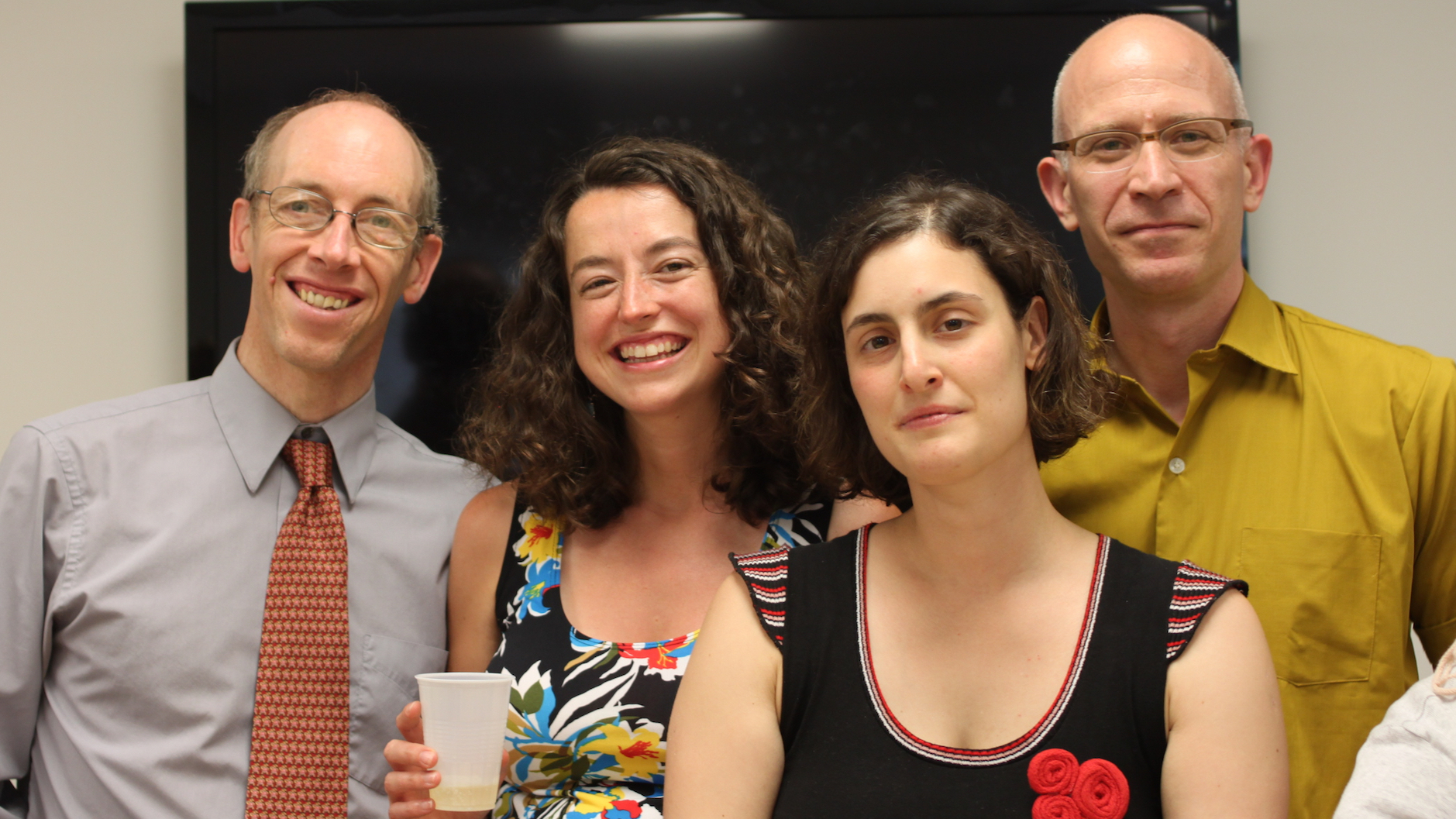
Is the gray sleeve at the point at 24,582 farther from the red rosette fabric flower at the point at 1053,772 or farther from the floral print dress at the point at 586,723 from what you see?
the red rosette fabric flower at the point at 1053,772

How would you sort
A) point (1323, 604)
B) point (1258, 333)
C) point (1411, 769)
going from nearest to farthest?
point (1411, 769) < point (1323, 604) < point (1258, 333)

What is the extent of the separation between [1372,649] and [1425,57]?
184 centimetres

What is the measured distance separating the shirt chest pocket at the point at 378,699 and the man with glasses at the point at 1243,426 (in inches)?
43.3

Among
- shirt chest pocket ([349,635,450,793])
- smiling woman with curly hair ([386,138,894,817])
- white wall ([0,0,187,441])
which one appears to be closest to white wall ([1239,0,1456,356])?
smiling woman with curly hair ([386,138,894,817])

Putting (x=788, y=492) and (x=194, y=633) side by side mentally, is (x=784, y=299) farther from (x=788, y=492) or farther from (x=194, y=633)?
(x=194, y=633)

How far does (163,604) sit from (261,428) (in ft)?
1.06

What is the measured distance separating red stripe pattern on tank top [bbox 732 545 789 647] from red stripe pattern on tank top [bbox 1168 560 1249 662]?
47 cm

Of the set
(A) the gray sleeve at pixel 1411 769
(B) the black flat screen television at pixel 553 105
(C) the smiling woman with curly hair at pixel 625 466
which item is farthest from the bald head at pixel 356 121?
(A) the gray sleeve at pixel 1411 769

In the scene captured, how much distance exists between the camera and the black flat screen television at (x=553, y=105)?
2.74 metres

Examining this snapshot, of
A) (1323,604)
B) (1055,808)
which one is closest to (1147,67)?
(1323,604)

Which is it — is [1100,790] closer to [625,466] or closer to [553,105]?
[625,466]

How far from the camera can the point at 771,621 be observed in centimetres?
142

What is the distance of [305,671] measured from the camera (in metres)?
1.75

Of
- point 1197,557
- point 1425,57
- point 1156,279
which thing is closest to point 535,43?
point 1156,279
